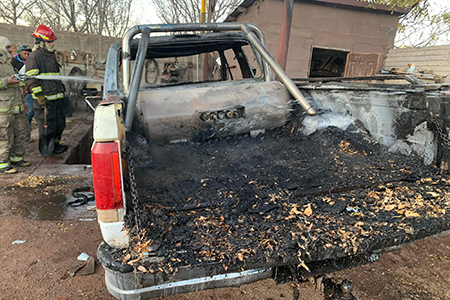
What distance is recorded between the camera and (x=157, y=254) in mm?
1318

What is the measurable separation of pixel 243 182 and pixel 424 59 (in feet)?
34.4

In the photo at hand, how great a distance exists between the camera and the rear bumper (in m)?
1.29

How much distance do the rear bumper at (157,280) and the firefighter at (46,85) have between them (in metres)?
4.60

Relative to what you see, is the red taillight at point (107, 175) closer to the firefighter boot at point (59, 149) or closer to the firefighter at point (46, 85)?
the firefighter at point (46, 85)

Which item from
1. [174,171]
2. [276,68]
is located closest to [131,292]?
[174,171]

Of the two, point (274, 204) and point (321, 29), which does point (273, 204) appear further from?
point (321, 29)

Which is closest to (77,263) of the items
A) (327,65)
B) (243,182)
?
(243,182)

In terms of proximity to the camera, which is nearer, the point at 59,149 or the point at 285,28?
the point at 285,28

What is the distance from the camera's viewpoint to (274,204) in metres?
1.71

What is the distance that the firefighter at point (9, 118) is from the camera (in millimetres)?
4383

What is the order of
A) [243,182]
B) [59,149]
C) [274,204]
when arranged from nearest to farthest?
[274,204] → [243,182] → [59,149]

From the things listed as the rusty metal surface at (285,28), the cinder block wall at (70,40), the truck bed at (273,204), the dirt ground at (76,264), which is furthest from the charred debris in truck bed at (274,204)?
the cinder block wall at (70,40)

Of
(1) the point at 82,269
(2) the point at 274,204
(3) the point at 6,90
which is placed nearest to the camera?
(2) the point at 274,204

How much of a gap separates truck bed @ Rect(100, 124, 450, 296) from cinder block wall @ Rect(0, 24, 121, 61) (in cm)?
1182
